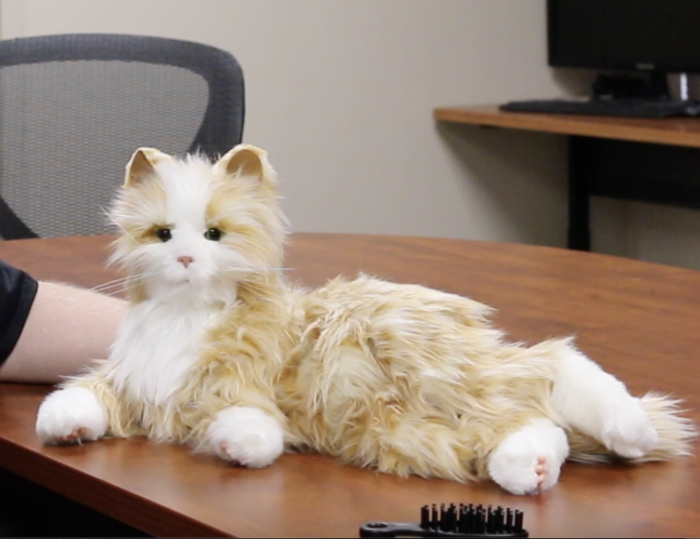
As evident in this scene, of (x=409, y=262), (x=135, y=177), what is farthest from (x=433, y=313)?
(x=409, y=262)

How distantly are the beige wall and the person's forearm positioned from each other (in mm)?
1790

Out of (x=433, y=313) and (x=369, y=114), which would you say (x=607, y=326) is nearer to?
(x=433, y=313)

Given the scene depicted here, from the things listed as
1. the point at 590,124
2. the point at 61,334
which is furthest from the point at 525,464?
the point at 590,124

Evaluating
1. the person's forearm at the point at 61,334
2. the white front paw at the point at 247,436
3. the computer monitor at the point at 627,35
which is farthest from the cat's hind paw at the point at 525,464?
the computer monitor at the point at 627,35

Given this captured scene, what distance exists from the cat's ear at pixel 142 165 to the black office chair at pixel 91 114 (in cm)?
107

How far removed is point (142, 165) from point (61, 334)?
28 centimetres

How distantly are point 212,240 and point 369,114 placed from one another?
8.35 feet

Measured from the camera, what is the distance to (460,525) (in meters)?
0.63

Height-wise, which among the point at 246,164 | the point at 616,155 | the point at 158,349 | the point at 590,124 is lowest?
the point at 616,155

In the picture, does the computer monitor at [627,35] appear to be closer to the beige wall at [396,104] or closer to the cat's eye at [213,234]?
the beige wall at [396,104]

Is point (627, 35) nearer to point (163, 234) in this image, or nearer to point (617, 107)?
point (617, 107)

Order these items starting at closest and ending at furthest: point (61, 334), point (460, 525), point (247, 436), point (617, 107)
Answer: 1. point (460, 525)
2. point (247, 436)
3. point (61, 334)
4. point (617, 107)

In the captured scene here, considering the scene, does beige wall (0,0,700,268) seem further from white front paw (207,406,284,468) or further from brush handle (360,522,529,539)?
brush handle (360,522,529,539)

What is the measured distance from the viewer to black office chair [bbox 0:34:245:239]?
74.1 inches
